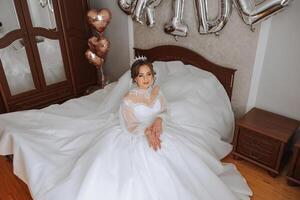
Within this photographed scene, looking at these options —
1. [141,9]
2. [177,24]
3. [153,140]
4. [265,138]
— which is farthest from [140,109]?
[141,9]

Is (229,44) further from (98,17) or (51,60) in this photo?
(51,60)

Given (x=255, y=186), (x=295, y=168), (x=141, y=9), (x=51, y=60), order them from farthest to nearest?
(x=51, y=60) < (x=141, y=9) < (x=255, y=186) < (x=295, y=168)

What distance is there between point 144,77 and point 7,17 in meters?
1.82

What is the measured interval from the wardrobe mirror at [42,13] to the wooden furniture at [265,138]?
2.29 m

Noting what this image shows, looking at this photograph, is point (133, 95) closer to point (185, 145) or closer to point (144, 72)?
point (144, 72)

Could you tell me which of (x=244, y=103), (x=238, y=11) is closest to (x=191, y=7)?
(x=238, y=11)

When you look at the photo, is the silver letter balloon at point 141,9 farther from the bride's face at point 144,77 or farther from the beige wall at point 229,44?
the bride's face at point 144,77

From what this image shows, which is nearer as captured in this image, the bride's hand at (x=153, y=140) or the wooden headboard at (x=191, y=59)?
the bride's hand at (x=153, y=140)

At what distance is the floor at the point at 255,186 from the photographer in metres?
1.82

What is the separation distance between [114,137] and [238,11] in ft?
4.47

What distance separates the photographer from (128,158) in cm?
145

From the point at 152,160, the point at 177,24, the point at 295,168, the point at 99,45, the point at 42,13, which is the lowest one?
the point at 295,168

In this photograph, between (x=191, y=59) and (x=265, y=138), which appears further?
(x=191, y=59)

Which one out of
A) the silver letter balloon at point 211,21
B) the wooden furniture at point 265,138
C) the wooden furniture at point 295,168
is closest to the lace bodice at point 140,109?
the wooden furniture at point 265,138
